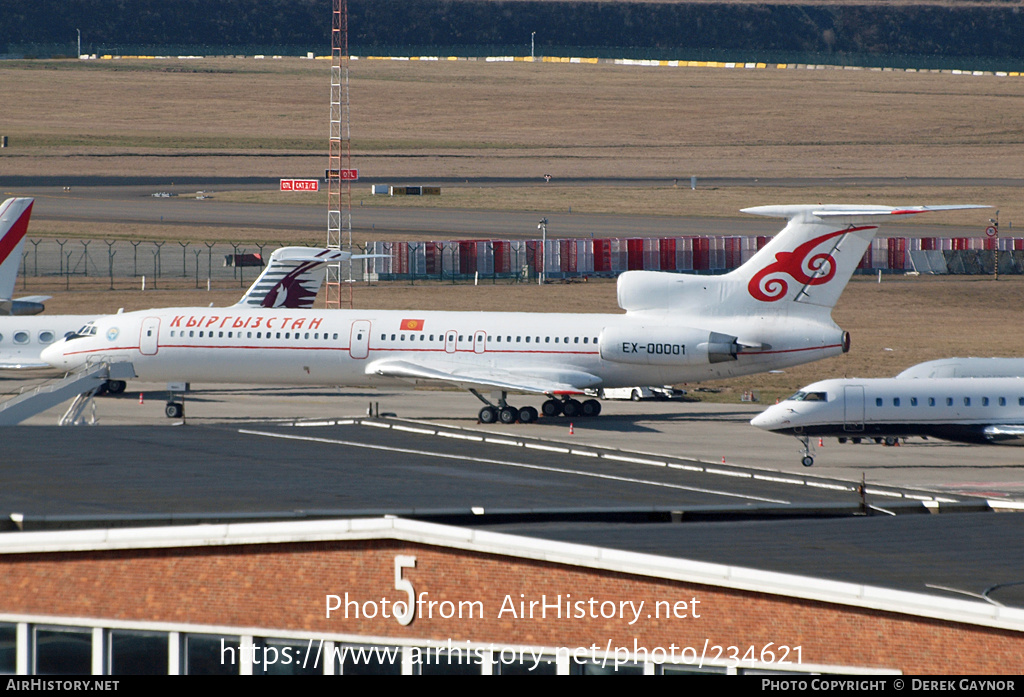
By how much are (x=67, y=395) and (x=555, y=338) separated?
1730cm

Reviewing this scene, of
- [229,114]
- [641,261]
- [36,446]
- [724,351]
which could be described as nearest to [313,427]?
[36,446]

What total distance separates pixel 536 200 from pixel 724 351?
8069 centimetres

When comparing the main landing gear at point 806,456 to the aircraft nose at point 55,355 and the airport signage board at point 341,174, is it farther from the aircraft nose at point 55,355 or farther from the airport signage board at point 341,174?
the airport signage board at point 341,174

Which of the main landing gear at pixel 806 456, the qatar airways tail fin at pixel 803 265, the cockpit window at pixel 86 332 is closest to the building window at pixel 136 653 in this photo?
the main landing gear at pixel 806 456

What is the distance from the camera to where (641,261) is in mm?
93062

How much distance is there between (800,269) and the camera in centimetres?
4922

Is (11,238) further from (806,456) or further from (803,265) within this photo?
(806,456)

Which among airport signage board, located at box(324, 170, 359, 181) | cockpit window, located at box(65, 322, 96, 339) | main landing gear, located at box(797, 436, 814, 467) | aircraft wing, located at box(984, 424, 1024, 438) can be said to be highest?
airport signage board, located at box(324, 170, 359, 181)

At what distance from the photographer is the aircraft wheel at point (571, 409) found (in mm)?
51344

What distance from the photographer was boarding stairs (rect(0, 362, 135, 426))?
3875 cm

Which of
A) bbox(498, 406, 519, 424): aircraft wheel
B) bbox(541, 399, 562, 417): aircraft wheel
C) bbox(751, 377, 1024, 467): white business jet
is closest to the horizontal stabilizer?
bbox(751, 377, 1024, 467): white business jet

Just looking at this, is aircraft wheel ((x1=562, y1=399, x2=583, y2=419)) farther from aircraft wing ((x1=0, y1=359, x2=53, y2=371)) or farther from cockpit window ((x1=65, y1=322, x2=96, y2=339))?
aircraft wing ((x1=0, y1=359, x2=53, y2=371))

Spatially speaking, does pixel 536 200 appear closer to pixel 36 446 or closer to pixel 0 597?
pixel 36 446

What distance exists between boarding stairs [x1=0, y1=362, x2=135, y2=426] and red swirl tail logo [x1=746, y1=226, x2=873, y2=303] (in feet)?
76.1
